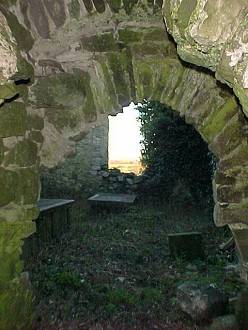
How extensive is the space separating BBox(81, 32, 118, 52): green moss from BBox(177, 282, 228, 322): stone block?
241 cm

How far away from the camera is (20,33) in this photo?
97.4 inches

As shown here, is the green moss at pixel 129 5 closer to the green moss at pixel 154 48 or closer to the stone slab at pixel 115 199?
the green moss at pixel 154 48

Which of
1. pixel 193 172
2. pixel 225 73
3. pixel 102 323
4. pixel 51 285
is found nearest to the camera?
pixel 225 73

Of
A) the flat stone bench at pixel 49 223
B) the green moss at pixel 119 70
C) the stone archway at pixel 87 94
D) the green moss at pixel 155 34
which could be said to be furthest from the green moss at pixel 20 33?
the flat stone bench at pixel 49 223

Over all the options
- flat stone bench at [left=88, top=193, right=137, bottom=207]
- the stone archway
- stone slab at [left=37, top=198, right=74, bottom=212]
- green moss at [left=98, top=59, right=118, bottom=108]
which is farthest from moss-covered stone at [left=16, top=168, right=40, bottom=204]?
flat stone bench at [left=88, top=193, right=137, bottom=207]

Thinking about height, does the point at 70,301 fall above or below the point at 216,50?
below

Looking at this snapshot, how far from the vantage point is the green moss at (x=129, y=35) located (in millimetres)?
2702

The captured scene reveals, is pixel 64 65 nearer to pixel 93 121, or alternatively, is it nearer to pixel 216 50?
pixel 93 121

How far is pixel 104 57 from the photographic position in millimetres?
2773

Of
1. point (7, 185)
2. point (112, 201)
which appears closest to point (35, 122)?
point (7, 185)

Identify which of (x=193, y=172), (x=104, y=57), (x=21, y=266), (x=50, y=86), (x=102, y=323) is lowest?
(x=102, y=323)

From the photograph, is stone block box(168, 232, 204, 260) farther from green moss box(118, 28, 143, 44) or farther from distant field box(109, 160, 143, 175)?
distant field box(109, 160, 143, 175)

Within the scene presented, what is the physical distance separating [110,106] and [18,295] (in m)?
1.54

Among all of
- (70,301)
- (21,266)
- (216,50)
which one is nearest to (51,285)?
(70,301)
